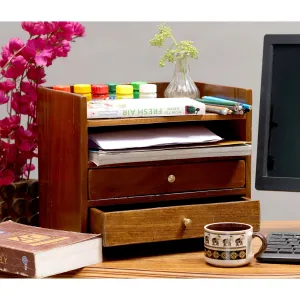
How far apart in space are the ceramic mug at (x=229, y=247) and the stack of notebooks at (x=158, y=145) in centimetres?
18

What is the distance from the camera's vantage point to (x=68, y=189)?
163 cm

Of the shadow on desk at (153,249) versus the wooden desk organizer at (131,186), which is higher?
the wooden desk organizer at (131,186)

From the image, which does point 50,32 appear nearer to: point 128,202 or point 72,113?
point 72,113

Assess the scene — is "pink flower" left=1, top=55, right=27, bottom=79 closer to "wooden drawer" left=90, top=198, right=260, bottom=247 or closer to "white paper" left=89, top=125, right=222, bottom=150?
"white paper" left=89, top=125, right=222, bottom=150

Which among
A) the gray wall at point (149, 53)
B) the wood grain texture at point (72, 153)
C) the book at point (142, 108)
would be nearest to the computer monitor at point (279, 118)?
the wood grain texture at point (72, 153)

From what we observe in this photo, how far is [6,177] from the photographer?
1.71m

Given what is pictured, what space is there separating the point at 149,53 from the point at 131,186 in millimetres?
673

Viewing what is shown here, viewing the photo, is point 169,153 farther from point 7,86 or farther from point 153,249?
point 7,86

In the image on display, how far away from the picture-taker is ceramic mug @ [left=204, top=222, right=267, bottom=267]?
1500 mm

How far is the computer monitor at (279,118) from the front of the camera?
1.70m

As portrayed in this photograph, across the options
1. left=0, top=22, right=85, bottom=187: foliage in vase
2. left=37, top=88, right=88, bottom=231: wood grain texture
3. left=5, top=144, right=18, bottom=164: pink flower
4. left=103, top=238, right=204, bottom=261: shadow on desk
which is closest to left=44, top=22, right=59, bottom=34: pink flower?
left=0, top=22, right=85, bottom=187: foliage in vase

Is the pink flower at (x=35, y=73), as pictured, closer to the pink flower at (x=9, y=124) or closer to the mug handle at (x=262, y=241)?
the pink flower at (x=9, y=124)

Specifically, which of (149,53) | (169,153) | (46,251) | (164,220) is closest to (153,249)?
(164,220)
